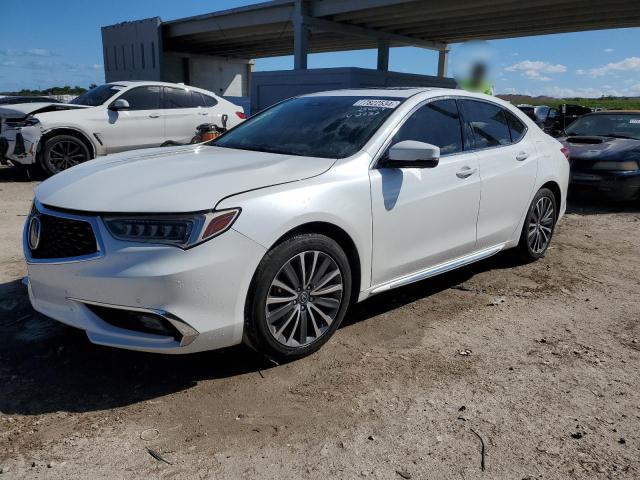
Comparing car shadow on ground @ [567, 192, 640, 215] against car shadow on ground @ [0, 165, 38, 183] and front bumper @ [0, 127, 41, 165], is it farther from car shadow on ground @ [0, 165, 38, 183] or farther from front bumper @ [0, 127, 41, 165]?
car shadow on ground @ [0, 165, 38, 183]

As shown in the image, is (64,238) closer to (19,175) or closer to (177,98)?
(177,98)

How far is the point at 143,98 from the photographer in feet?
32.4

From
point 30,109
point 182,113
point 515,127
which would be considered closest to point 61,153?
point 30,109

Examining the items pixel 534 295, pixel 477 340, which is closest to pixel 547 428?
pixel 477 340

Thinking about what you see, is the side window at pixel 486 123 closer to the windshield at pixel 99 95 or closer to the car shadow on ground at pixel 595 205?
the car shadow on ground at pixel 595 205

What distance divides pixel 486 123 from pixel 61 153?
7.44 meters

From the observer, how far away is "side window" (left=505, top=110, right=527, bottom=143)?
4.87m

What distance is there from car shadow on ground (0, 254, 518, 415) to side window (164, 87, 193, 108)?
23.1 feet

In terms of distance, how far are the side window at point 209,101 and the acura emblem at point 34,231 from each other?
314 inches

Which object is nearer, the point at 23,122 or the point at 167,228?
the point at 167,228

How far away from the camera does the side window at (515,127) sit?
4.87m

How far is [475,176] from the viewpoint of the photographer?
4.17m

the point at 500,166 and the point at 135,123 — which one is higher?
the point at 135,123

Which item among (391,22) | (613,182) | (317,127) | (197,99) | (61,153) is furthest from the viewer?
(391,22)
